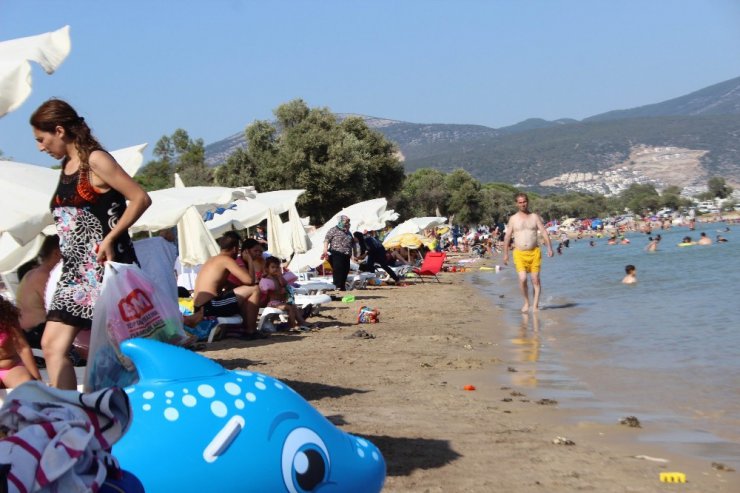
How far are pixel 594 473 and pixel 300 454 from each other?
2461mm

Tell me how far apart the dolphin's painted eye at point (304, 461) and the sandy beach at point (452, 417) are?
4.54ft

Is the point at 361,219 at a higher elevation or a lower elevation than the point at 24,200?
lower

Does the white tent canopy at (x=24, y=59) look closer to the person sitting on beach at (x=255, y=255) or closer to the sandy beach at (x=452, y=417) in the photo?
the sandy beach at (x=452, y=417)

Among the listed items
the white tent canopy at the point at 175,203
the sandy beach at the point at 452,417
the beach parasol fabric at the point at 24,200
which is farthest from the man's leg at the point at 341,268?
the beach parasol fabric at the point at 24,200

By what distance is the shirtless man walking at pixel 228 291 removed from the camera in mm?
9695

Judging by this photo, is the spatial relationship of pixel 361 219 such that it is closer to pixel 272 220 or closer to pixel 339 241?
pixel 272 220

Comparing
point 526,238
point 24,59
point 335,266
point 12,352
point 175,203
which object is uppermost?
point 24,59

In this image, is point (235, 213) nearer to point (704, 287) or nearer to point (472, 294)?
point (472, 294)

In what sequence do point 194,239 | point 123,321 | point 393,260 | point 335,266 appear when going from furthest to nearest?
point 393,260 < point 335,266 < point 194,239 < point 123,321

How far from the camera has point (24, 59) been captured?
4891mm

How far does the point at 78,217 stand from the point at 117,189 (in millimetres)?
228

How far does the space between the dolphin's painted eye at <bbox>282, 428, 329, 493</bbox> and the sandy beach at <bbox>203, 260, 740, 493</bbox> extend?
1384 mm

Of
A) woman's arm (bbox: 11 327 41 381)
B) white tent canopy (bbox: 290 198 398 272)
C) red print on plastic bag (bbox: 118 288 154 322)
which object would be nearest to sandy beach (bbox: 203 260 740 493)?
red print on plastic bag (bbox: 118 288 154 322)

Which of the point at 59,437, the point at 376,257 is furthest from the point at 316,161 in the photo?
the point at 59,437
